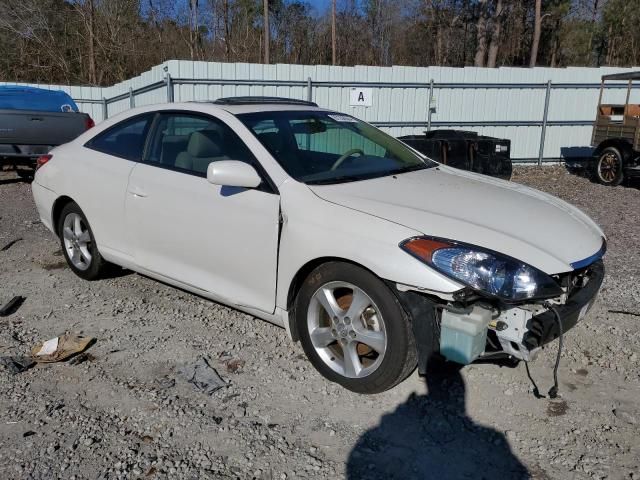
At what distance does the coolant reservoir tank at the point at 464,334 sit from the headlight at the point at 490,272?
5.4 inches

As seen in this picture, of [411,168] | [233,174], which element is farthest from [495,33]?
[233,174]

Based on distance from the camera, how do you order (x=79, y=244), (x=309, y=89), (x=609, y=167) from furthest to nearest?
1. (x=309, y=89)
2. (x=609, y=167)
3. (x=79, y=244)

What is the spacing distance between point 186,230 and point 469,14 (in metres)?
32.0

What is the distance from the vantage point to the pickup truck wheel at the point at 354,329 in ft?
9.51

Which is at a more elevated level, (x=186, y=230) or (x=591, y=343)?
(x=186, y=230)

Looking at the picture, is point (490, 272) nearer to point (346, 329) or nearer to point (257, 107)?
point (346, 329)

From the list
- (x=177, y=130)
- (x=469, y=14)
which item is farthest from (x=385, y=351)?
(x=469, y=14)

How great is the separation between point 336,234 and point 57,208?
3.13 metres

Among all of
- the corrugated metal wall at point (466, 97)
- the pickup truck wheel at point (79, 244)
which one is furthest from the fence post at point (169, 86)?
the pickup truck wheel at point (79, 244)

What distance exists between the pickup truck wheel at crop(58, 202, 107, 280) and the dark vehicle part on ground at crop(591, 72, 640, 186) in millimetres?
9761

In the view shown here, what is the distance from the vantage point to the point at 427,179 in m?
3.79

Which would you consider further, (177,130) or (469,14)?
(469,14)

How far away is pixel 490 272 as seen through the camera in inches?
107

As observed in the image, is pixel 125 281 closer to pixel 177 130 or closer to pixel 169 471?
pixel 177 130
